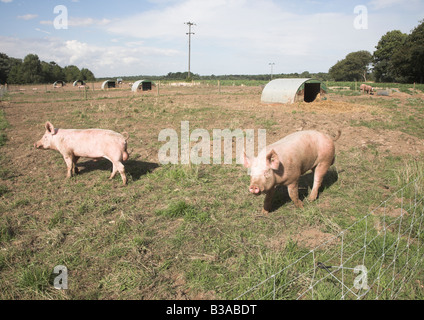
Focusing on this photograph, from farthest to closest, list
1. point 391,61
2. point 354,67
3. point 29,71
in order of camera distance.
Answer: point 354,67 < point 29,71 < point 391,61

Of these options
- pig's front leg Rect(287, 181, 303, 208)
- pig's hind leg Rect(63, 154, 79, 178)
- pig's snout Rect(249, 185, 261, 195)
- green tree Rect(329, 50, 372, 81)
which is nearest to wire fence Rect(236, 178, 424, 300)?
pig's front leg Rect(287, 181, 303, 208)

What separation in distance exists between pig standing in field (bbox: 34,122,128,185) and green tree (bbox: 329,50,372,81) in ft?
254

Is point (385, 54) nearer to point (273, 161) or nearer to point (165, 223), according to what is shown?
point (273, 161)

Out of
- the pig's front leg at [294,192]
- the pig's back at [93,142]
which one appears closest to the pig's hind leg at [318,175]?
the pig's front leg at [294,192]

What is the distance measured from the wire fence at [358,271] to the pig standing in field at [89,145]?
424 centimetres

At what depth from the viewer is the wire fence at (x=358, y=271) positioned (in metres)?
2.93

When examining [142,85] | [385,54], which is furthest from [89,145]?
[385,54]

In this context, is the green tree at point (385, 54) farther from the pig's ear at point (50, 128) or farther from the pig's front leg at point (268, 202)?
the pig's ear at point (50, 128)

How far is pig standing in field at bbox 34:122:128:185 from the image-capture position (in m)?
6.05

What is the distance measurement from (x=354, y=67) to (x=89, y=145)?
80694 mm

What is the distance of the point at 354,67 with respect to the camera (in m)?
71.4

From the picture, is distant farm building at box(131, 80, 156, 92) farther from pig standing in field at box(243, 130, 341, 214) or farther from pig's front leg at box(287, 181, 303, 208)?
pig's front leg at box(287, 181, 303, 208)

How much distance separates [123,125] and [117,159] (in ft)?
20.7

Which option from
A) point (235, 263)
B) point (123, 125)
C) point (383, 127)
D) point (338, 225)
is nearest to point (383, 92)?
point (383, 127)
